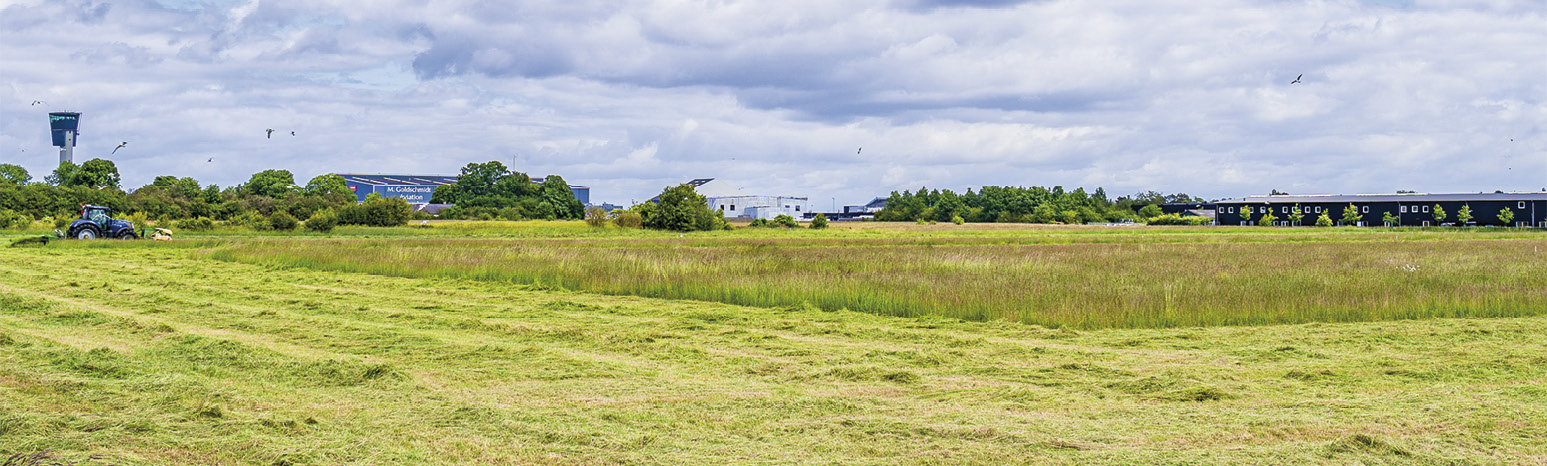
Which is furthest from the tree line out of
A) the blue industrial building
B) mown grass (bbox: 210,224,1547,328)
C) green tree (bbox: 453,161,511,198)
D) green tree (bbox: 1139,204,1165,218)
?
green tree (bbox: 1139,204,1165,218)

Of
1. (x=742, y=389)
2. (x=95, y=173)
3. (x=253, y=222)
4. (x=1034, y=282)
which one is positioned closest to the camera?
(x=742, y=389)

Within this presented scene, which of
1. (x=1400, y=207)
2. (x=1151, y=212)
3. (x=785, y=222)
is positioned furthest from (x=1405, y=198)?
(x=785, y=222)

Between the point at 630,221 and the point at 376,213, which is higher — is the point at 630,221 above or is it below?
below

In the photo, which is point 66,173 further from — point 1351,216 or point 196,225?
point 1351,216

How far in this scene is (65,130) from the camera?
116938 millimetres

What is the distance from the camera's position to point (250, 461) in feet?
18.5

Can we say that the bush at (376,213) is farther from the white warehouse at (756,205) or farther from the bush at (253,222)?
the white warehouse at (756,205)

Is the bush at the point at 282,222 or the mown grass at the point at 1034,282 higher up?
the bush at the point at 282,222

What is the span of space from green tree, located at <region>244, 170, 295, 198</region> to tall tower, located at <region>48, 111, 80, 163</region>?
975 inches

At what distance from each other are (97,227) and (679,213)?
3152 centimetres

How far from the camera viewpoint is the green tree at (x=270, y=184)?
105 metres

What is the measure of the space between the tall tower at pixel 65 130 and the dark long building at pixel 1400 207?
121696 millimetres

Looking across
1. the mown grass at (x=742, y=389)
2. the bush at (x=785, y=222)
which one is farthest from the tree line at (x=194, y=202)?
the mown grass at (x=742, y=389)

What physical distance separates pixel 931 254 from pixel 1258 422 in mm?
19314
